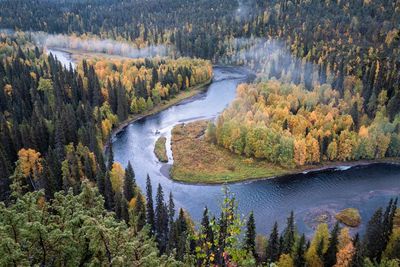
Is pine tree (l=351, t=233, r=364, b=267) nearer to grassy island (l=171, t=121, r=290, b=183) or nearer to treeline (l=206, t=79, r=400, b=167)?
grassy island (l=171, t=121, r=290, b=183)

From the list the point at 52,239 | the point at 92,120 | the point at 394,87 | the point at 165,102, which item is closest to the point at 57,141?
the point at 92,120

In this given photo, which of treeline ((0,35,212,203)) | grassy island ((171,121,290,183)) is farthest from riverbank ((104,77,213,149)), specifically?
grassy island ((171,121,290,183))

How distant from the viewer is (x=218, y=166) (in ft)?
392

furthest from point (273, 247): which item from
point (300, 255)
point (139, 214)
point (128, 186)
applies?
point (128, 186)

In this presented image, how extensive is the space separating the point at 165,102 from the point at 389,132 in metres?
98.9

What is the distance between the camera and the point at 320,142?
402 feet

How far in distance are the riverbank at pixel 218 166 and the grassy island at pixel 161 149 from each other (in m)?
3.10

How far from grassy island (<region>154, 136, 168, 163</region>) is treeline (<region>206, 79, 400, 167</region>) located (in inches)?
662

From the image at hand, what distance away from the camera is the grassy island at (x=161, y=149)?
409 feet

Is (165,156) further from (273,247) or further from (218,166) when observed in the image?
(273,247)

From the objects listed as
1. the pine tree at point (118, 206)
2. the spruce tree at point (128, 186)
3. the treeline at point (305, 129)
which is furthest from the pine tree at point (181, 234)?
the treeline at point (305, 129)

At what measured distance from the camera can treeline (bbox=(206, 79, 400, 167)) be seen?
12150 centimetres

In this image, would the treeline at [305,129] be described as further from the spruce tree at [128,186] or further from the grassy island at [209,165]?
the spruce tree at [128,186]

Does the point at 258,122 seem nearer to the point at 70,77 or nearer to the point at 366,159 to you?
the point at 366,159
